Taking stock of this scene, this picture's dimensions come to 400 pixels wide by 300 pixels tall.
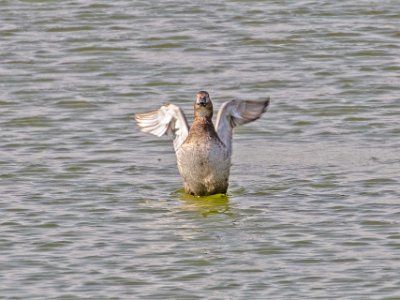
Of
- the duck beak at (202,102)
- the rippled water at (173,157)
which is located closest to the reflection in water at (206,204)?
the rippled water at (173,157)

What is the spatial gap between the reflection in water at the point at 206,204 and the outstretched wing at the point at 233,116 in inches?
23.3

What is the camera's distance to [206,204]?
14.9m

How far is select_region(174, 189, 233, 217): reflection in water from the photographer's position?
48.2ft

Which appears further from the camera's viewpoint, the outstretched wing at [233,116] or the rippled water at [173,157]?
the outstretched wing at [233,116]

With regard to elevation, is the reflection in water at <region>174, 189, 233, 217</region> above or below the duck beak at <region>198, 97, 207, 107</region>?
below

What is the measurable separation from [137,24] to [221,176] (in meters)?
7.76

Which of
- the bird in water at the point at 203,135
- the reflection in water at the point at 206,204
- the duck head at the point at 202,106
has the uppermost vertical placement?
the duck head at the point at 202,106

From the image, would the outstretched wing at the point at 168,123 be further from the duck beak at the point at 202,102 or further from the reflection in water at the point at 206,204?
the reflection in water at the point at 206,204

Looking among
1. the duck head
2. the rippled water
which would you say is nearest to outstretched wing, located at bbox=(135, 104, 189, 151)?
the duck head

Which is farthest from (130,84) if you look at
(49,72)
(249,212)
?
(249,212)

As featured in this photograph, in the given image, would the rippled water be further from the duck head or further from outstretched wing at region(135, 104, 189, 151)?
the duck head

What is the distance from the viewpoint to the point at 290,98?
1858 centimetres

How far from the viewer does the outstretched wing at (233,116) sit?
15281mm

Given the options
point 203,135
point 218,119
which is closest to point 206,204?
point 203,135
